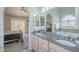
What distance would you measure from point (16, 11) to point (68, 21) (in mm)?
752

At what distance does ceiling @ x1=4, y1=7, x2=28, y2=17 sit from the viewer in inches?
59.6

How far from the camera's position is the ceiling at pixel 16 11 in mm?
1515

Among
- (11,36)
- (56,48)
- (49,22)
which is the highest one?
(49,22)

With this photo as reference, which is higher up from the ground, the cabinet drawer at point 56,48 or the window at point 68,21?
the window at point 68,21

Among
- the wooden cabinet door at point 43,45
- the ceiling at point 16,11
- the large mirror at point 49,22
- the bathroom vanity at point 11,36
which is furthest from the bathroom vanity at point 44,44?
the ceiling at point 16,11

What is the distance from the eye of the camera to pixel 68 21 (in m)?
1.53

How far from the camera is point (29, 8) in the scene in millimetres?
1546

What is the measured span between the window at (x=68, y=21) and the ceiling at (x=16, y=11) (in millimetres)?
555

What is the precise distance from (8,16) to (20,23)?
0.63ft

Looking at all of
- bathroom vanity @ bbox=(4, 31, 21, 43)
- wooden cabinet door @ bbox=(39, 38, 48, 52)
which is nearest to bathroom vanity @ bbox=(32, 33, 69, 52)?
wooden cabinet door @ bbox=(39, 38, 48, 52)

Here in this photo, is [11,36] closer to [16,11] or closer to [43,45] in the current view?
[16,11]

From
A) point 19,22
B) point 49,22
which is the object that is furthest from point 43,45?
point 19,22

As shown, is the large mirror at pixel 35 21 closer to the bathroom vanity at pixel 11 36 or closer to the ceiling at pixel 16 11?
the ceiling at pixel 16 11

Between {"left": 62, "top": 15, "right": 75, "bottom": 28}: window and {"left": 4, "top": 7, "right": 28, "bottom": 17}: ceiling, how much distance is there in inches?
21.9
